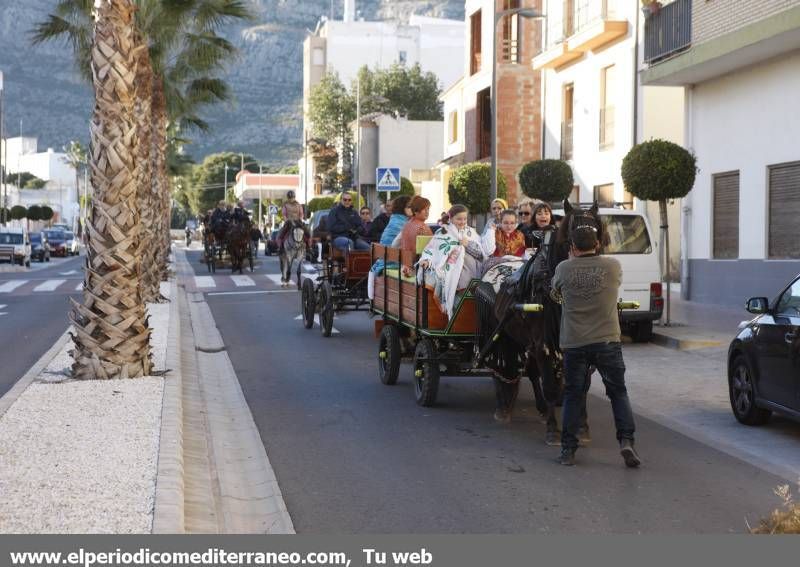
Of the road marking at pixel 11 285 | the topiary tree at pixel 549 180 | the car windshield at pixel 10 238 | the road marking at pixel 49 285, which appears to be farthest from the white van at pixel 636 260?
the car windshield at pixel 10 238

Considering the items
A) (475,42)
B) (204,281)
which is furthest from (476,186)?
(475,42)

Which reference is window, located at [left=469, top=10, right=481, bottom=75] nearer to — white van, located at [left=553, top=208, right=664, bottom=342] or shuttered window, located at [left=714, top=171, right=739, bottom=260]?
shuttered window, located at [left=714, top=171, right=739, bottom=260]

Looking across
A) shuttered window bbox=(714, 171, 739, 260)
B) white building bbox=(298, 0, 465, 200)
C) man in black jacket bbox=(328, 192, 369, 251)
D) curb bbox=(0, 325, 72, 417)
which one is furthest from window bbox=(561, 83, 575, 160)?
white building bbox=(298, 0, 465, 200)

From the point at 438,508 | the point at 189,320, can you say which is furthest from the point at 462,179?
the point at 438,508

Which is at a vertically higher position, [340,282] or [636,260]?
[636,260]

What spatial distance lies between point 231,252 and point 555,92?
1140cm

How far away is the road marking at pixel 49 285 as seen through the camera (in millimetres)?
33219

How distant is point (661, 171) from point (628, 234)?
255cm

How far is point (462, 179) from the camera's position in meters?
35.0

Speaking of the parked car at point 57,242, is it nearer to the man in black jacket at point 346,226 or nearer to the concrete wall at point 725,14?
the concrete wall at point 725,14

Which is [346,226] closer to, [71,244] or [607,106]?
[607,106]

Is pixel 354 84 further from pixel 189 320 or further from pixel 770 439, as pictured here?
pixel 770 439

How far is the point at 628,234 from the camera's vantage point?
17688 millimetres

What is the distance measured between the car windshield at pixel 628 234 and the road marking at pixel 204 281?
56.4ft
